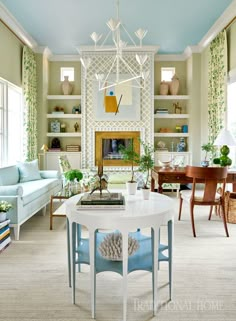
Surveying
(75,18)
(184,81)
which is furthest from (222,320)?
(184,81)

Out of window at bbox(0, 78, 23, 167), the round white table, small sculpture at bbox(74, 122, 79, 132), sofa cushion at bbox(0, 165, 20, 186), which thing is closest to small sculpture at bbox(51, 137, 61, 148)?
small sculpture at bbox(74, 122, 79, 132)

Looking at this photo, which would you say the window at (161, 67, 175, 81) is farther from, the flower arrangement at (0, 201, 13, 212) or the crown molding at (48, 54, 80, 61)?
the flower arrangement at (0, 201, 13, 212)

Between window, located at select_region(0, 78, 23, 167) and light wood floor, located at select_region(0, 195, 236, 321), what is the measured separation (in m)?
2.76

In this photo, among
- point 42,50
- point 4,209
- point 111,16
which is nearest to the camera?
point 4,209

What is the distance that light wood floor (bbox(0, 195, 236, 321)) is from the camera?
2070 mm

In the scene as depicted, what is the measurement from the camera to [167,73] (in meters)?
7.98

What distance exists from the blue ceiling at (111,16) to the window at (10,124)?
1.28 metres

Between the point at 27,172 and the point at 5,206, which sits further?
the point at 27,172

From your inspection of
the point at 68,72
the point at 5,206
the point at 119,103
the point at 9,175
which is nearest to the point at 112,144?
the point at 119,103

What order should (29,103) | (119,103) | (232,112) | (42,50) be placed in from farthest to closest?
(119,103), (42,50), (29,103), (232,112)

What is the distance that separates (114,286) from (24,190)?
2.41 m

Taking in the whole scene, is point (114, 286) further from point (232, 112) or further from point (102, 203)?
point (232, 112)

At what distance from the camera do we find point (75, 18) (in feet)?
18.2

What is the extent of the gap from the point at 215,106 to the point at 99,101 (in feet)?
8.76
